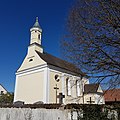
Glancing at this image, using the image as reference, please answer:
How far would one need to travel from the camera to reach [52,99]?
27578 millimetres

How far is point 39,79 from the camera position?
94.2 ft

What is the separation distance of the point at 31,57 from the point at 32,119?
21.6 meters

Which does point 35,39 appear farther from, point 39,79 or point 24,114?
point 24,114

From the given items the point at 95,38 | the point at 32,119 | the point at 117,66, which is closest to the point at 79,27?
the point at 95,38

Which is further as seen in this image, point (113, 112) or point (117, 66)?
point (113, 112)

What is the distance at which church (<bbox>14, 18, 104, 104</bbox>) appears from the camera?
91.1 ft

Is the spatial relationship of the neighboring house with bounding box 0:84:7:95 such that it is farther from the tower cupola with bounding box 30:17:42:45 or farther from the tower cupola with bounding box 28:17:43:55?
the tower cupola with bounding box 30:17:42:45

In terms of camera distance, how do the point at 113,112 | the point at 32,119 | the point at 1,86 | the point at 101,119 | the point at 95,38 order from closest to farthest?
1. the point at 95,38
2. the point at 32,119
3. the point at 101,119
4. the point at 113,112
5. the point at 1,86

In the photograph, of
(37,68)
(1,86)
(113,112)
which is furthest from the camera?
(1,86)

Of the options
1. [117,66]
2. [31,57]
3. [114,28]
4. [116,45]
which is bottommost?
[117,66]

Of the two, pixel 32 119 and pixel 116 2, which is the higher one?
pixel 116 2

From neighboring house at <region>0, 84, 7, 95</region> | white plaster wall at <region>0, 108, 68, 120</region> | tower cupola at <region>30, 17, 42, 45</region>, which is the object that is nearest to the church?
tower cupola at <region>30, 17, 42, 45</region>

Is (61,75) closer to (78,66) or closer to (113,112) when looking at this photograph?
(113,112)

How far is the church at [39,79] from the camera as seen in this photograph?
27.8 meters
